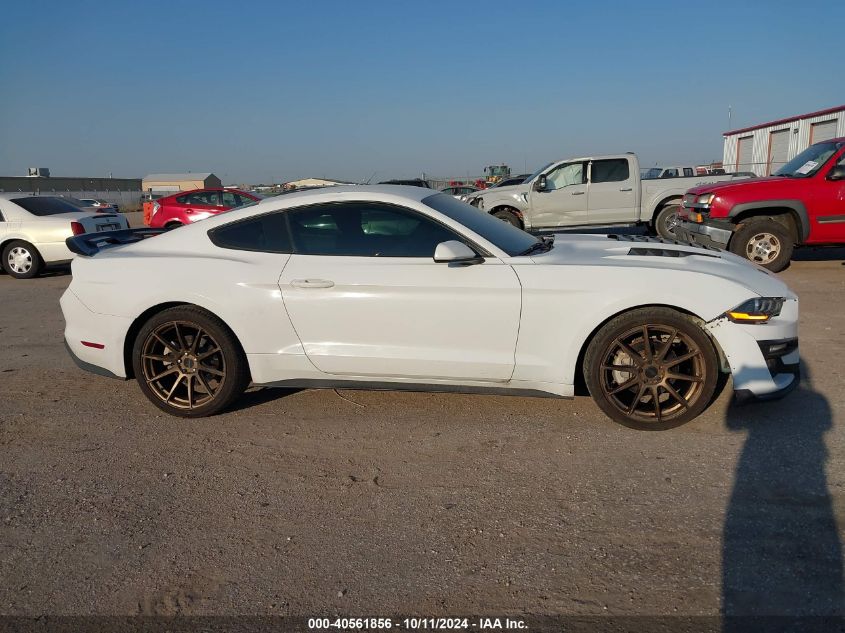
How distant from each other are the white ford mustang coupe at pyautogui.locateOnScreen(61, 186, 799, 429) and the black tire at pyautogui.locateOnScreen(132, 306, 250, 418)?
0.04ft

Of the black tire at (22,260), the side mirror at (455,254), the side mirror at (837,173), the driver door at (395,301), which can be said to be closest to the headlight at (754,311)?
the driver door at (395,301)

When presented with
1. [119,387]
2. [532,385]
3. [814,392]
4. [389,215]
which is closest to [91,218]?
[119,387]

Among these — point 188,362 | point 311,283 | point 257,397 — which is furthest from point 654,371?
point 188,362

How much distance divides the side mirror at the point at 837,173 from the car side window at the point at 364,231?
706 cm

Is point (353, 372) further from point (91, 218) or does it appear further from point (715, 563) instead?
point (91, 218)

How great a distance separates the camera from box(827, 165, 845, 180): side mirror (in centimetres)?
849

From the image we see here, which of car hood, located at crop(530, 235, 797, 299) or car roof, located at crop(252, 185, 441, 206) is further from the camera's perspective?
car roof, located at crop(252, 185, 441, 206)

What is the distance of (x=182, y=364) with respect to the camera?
4254 mm

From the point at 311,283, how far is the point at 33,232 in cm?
926

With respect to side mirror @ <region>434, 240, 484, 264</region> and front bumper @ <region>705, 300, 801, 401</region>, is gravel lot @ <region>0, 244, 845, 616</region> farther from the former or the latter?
side mirror @ <region>434, 240, 484, 264</region>

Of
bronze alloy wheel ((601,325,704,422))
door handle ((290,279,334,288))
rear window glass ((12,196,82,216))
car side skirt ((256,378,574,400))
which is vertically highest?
rear window glass ((12,196,82,216))

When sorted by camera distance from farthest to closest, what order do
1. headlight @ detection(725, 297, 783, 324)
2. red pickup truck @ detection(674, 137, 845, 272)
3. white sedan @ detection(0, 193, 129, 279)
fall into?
white sedan @ detection(0, 193, 129, 279) → red pickup truck @ detection(674, 137, 845, 272) → headlight @ detection(725, 297, 783, 324)

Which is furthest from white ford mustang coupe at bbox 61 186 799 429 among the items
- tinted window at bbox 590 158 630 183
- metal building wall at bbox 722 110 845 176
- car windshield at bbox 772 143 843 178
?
metal building wall at bbox 722 110 845 176

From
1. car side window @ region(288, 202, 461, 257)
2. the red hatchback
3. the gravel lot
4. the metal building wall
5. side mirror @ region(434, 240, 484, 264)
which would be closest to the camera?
the gravel lot
